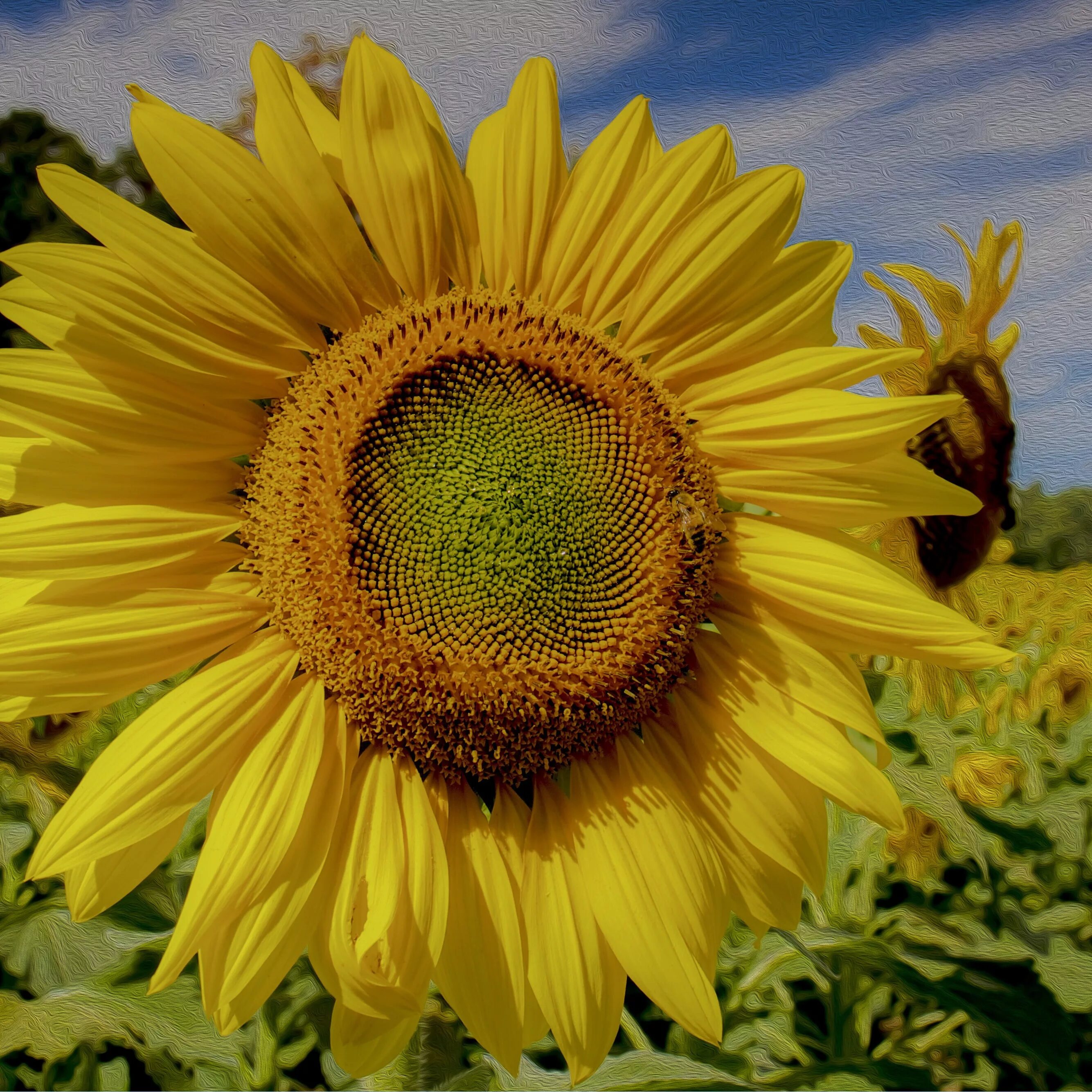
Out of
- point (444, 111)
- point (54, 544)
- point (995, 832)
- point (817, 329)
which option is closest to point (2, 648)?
point (54, 544)

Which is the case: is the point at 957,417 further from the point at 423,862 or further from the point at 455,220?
the point at 423,862

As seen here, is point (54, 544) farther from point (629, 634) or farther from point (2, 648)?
point (629, 634)

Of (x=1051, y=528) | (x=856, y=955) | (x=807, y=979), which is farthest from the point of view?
(x=1051, y=528)

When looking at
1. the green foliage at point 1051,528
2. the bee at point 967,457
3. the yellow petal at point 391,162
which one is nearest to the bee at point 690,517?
the yellow petal at point 391,162

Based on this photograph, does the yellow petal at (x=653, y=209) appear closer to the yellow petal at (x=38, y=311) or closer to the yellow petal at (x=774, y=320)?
the yellow petal at (x=774, y=320)

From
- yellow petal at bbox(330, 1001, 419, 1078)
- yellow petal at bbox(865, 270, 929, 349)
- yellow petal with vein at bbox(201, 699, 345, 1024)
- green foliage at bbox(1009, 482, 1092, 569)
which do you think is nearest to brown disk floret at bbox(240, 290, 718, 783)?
yellow petal with vein at bbox(201, 699, 345, 1024)

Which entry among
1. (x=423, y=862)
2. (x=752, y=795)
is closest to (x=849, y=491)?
(x=752, y=795)
